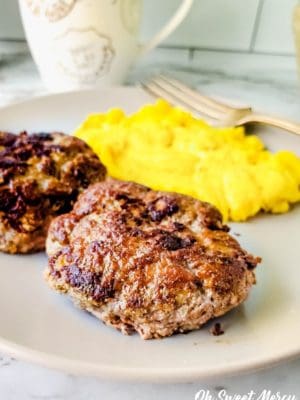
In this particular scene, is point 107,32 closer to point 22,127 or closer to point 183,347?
point 22,127

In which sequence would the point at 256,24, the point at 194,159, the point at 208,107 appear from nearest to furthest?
the point at 194,159 < the point at 208,107 < the point at 256,24

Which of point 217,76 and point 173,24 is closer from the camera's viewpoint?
point 173,24

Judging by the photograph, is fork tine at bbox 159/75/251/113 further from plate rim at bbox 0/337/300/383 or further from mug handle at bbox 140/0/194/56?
plate rim at bbox 0/337/300/383

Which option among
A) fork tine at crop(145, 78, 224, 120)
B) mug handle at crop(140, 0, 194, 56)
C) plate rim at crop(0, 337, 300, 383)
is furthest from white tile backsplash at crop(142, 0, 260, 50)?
plate rim at crop(0, 337, 300, 383)

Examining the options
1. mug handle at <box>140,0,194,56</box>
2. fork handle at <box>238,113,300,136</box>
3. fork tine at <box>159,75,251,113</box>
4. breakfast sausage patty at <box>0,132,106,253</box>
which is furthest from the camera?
mug handle at <box>140,0,194,56</box>

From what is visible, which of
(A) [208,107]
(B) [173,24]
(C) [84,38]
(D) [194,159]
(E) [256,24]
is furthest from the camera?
(E) [256,24]

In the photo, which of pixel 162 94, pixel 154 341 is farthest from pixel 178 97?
pixel 154 341

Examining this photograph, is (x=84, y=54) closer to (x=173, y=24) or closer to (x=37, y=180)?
(x=173, y=24)
